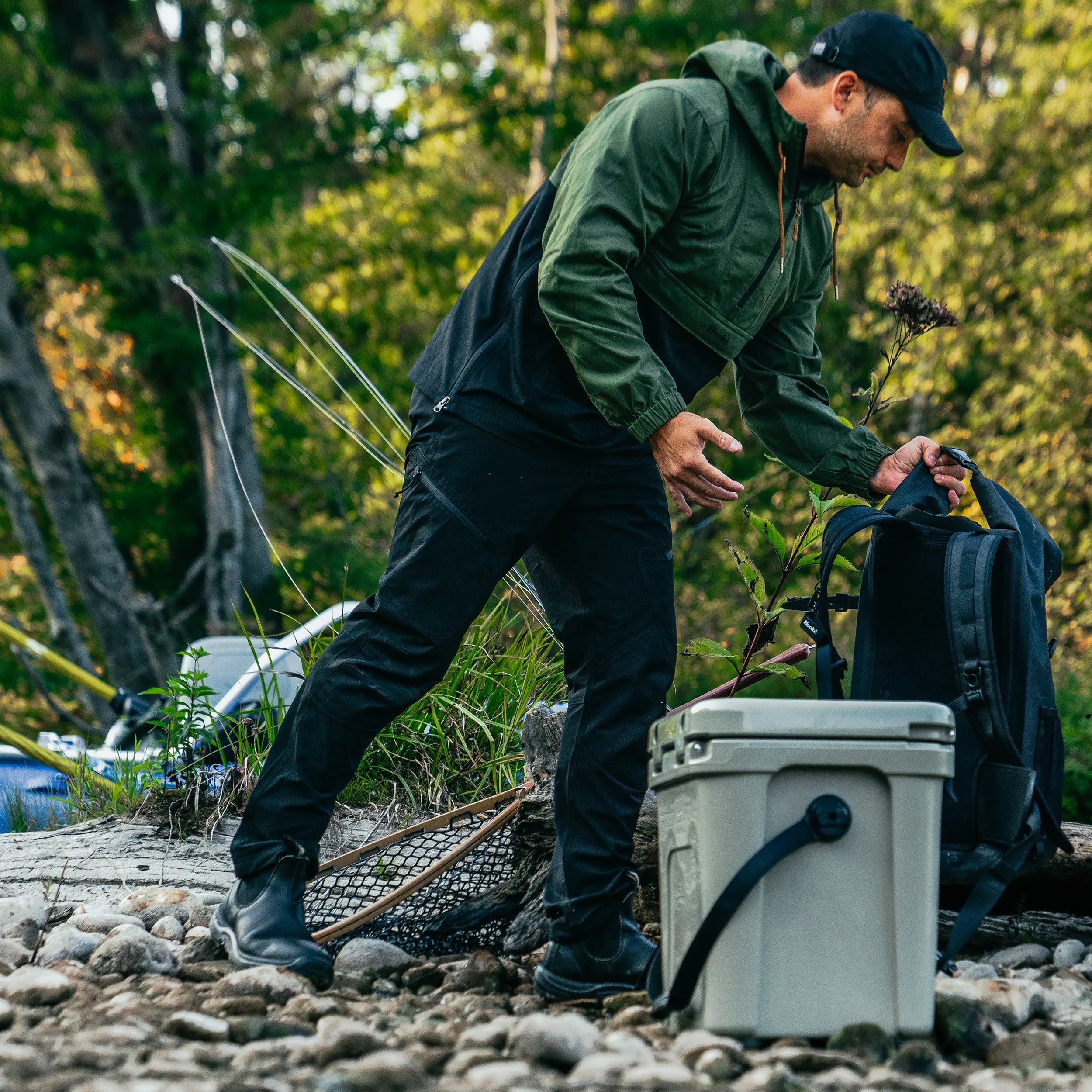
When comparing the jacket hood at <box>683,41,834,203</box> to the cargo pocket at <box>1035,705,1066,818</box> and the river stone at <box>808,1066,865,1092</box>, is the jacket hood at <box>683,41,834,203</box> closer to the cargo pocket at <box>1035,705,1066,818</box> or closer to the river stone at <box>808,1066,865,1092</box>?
the cargo pocket at <box>1035,705,1066,818</box>

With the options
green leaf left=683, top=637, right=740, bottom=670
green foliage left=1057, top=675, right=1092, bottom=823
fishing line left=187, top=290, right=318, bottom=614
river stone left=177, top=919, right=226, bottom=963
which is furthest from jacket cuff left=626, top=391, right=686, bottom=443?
green foliage left=1057, top=675, right=1092, bottom=823

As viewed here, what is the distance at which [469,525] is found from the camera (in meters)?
2.38

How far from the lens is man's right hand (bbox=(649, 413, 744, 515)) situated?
2205mm

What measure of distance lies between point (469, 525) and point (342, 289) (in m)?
13.7

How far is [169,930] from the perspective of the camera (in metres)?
2.85

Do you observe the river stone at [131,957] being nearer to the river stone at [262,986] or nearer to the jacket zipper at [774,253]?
the river stone at [262,986]

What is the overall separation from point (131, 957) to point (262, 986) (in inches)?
17.3

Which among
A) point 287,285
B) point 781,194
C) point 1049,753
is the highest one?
point 287,285

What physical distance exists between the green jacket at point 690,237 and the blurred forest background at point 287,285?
15.6ft

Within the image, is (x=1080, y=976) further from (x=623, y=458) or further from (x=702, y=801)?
(x=623, y=458)

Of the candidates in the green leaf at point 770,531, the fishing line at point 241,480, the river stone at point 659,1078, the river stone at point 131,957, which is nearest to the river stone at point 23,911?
the river stone at point 131,957

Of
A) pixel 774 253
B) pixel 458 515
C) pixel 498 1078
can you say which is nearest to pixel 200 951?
pixel 458 515

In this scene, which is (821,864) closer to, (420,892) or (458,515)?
(458,515)

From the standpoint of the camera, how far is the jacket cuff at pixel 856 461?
2.78 metres
